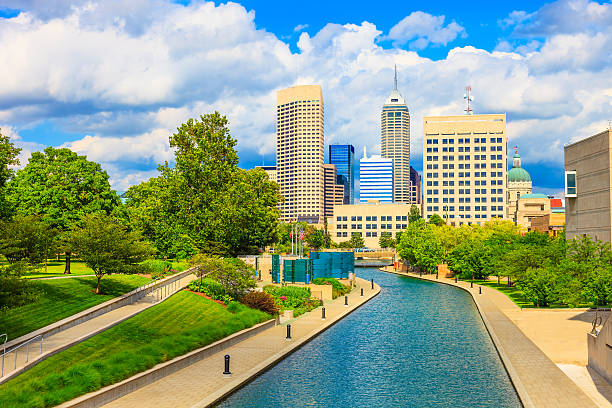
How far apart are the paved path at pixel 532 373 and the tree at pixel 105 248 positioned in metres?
26.5

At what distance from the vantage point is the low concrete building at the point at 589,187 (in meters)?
49.8

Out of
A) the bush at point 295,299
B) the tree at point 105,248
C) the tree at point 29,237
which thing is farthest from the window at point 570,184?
the tree at point 29,237

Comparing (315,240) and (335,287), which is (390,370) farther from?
(315,240)

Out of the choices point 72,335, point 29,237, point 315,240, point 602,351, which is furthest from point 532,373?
point 315,240

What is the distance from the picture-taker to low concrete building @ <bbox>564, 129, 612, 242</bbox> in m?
49.8

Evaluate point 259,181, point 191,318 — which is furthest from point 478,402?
point 259,181

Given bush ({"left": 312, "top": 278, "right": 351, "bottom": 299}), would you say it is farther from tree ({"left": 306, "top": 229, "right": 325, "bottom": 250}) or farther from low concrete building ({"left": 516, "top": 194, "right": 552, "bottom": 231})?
tree ({"left": 306, "top": 229, "right": 325, "bottom": 250})

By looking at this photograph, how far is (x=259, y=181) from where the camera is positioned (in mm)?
85750

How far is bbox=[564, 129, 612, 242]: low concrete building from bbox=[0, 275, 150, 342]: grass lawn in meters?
42.2

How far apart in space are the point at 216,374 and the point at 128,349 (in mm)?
5720

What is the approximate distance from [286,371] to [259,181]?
191 feet

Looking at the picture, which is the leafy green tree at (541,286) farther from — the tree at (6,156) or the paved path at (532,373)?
the tree at (6,156)

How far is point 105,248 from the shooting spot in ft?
131

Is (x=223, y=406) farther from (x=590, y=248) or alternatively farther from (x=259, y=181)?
(x=259, y=181)
